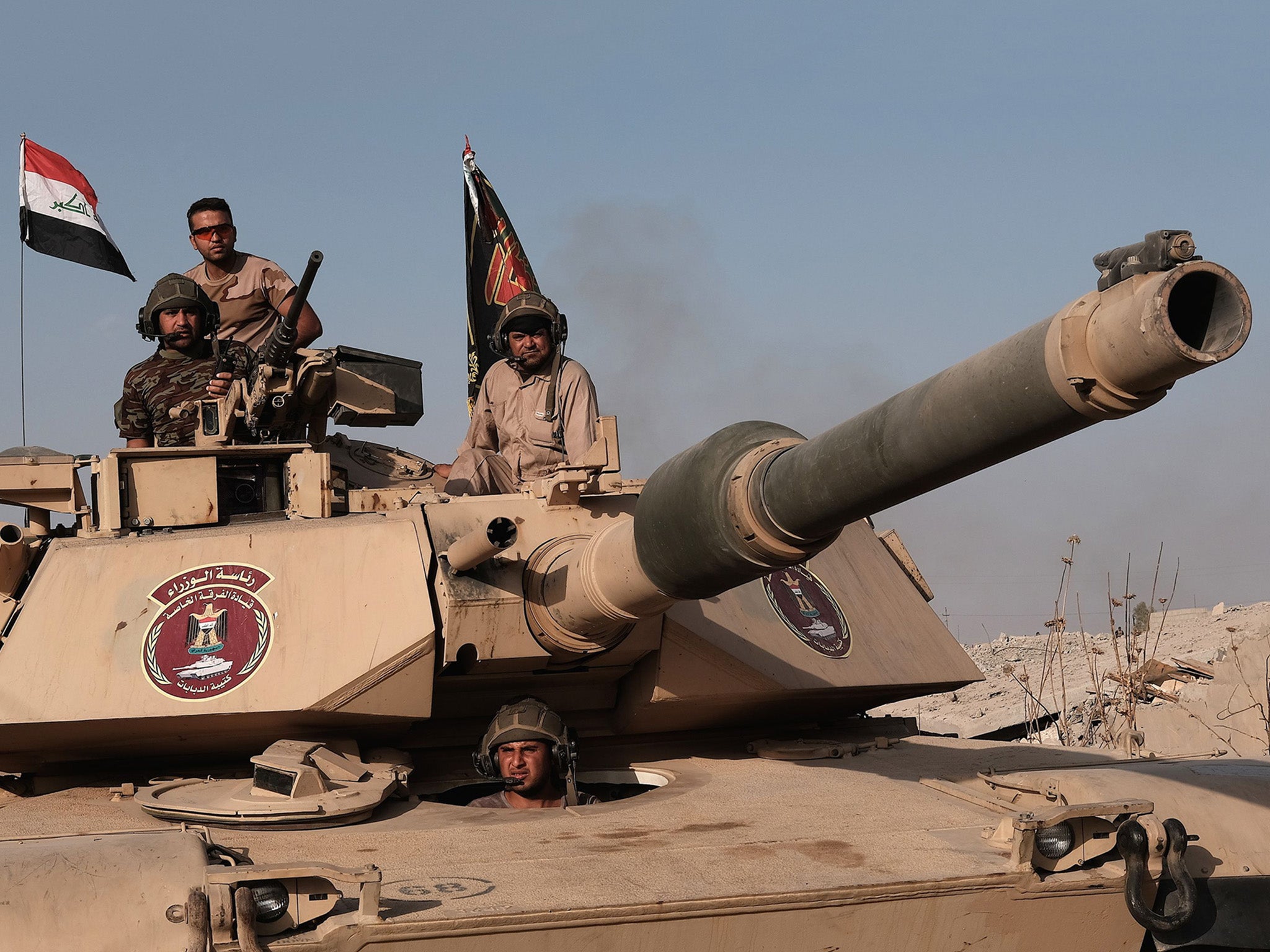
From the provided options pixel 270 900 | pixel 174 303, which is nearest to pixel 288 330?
pixel 174 303

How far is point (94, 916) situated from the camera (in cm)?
464

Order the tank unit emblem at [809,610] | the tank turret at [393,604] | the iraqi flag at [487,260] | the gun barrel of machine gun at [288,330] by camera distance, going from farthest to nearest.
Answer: the iraqi flag at [487,260]
the tank unit emblem at [809,610]
the gun barrel of machine gun at [288,330]
the tank turret at [393,604]

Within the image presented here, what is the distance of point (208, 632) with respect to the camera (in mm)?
6742

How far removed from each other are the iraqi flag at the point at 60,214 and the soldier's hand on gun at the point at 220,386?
3.78m

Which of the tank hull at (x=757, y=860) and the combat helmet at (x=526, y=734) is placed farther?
the combat helmet at (x=526, y=734)

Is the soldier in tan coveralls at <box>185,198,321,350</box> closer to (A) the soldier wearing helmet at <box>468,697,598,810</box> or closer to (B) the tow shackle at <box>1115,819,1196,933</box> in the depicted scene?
(A) the soldier wearing helmet at <box>468,697,598,810</box>

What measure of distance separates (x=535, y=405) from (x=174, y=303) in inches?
80.0

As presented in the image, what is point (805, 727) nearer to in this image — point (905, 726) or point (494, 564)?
point (905, 726)

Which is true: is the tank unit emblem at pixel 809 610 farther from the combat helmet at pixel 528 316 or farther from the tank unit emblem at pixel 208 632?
the tank unit emblem at pixel 208 632

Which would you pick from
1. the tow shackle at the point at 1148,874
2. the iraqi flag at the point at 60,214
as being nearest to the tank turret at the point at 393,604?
the tow shackle at the point at 1148,874

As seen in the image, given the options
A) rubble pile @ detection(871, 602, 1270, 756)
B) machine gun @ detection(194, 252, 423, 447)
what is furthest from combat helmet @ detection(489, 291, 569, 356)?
rubble pile @ detection(871, 602, 1270, 756)

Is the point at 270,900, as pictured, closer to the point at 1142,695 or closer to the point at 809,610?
the point at 809,610

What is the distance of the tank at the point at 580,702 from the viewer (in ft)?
15.0

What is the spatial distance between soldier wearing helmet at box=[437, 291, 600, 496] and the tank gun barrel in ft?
7.50
